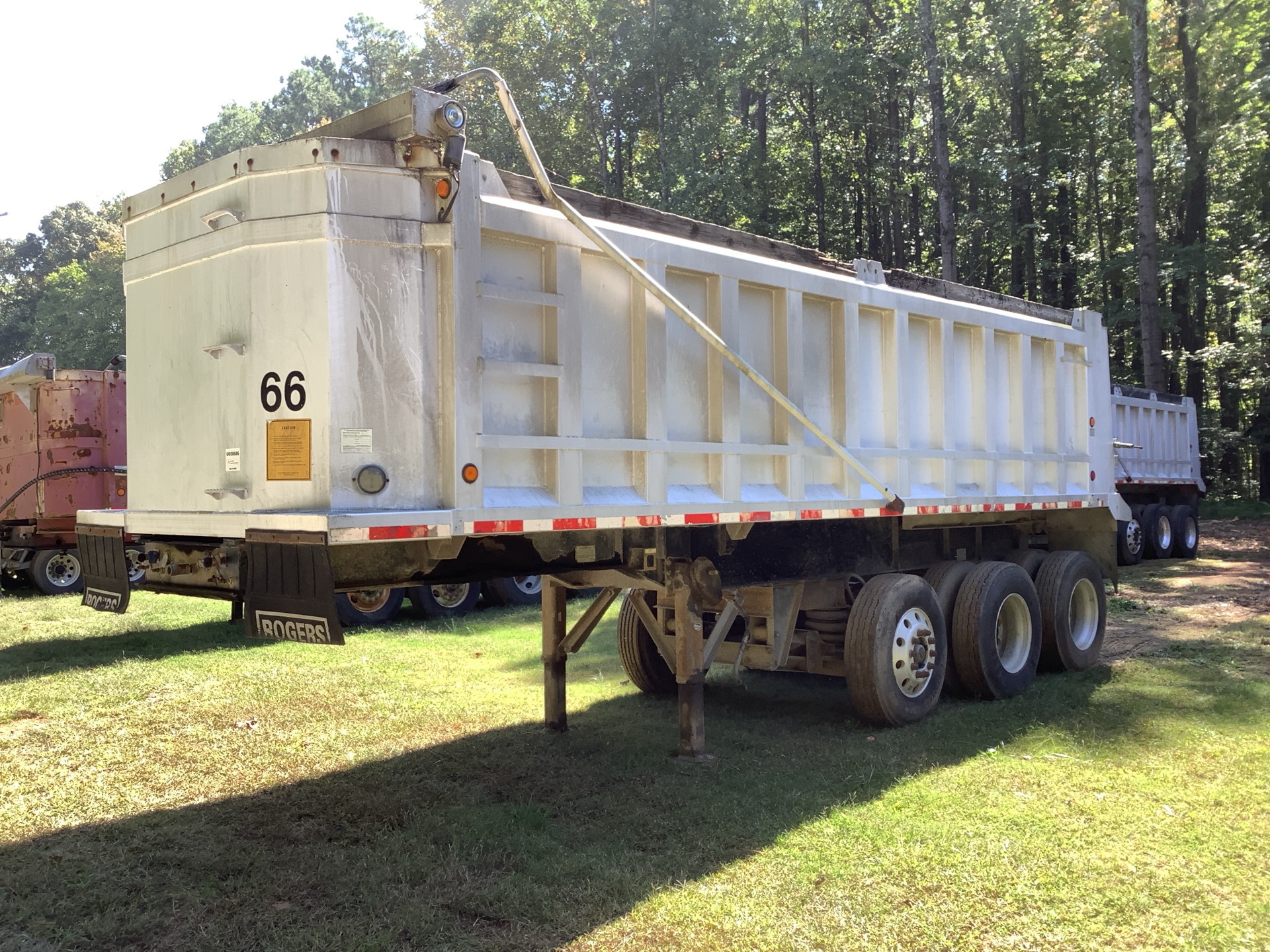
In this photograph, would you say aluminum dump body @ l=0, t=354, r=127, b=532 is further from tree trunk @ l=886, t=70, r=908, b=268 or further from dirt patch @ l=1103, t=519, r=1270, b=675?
tree trunk @ l=886, t=70, r=908, b=268

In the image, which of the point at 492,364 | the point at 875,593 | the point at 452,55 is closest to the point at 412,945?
the point at 492,364

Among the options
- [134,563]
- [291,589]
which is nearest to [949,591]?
[291,589]

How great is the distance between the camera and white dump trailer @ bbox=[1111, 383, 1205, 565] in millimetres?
17672

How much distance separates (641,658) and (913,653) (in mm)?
2032

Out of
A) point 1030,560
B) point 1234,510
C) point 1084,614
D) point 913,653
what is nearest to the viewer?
point 913,653

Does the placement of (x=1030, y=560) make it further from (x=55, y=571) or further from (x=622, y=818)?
(x=55, y=571)

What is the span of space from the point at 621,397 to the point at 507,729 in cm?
275

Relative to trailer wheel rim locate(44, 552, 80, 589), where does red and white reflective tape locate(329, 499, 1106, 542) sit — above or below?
above

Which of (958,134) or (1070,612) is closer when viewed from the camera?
(1070,612)

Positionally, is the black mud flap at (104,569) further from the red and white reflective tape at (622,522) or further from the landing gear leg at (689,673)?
the landing gear leg at (689,673)

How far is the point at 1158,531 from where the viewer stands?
18516 mm

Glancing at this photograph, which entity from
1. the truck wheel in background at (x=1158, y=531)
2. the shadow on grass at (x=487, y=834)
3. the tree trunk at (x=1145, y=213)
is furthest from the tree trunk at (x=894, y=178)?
the shadow on grass at (x=487, y=834)

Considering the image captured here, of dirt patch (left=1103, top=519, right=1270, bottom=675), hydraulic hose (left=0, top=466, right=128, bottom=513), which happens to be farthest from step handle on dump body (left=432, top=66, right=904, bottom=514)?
hydraulic hose (left=0, top=466, right=128, bottom=513)

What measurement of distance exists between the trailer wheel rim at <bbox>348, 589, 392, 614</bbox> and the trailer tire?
181 inches
